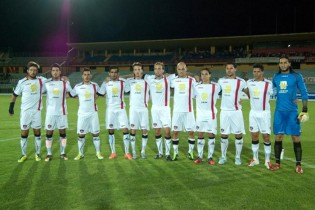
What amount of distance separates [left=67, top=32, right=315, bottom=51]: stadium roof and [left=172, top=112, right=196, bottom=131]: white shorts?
36277 mm

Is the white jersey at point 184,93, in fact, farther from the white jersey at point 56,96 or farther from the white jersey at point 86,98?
the white jersey at point 56,96

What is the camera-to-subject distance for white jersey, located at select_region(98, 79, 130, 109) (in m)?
8.05

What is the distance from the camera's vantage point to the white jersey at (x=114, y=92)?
805 centimetres

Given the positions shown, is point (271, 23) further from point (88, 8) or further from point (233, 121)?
point (233, 121)

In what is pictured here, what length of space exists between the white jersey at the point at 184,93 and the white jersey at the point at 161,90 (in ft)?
0.78

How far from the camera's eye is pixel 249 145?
9812 mm

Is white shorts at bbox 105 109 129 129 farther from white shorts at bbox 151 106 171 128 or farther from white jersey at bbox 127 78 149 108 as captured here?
white shorts at bbox 151 106 171 128

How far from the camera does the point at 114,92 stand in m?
8.05

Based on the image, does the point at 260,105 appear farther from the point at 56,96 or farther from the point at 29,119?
the point at 29,119

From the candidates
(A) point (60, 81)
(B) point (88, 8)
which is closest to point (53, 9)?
(B) point (88, 8)

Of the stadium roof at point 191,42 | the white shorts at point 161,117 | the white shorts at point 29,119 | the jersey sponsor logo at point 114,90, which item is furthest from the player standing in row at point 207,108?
the stadium roof at point 191,42

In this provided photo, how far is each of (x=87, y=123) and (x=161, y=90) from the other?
73.7 inches

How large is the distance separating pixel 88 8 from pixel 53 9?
4.76m

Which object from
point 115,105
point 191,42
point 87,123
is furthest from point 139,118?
point 191,42
